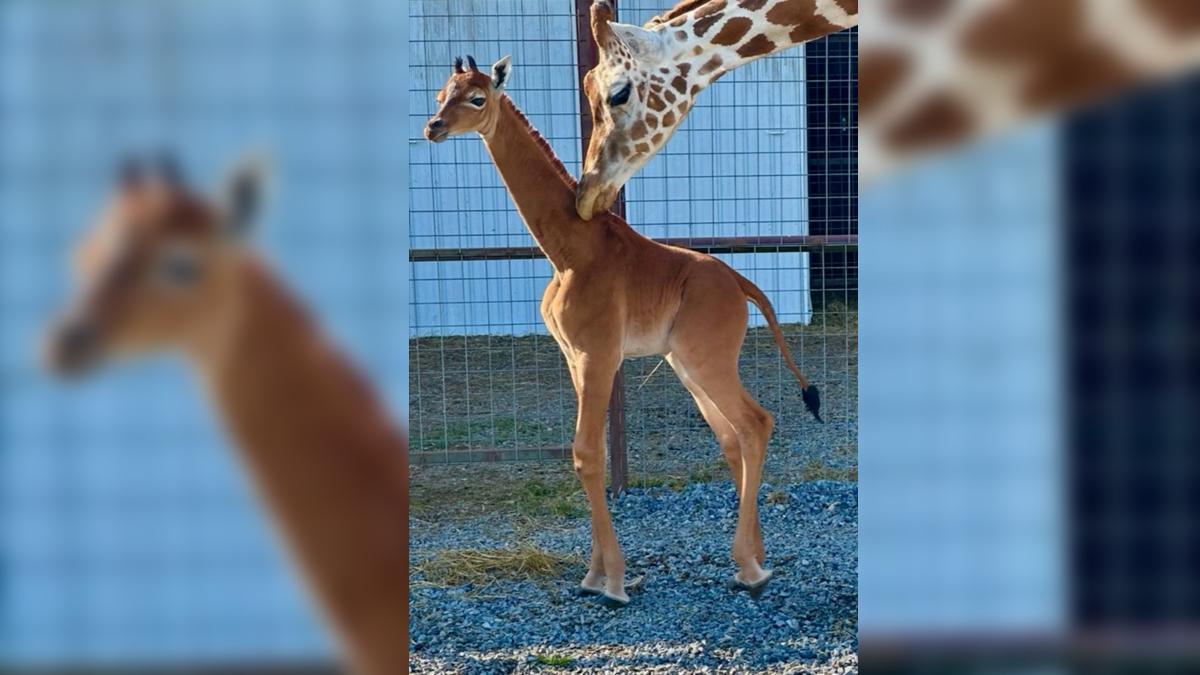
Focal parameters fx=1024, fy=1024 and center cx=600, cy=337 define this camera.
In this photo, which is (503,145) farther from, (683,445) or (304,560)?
(683,445)

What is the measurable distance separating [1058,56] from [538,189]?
1.81 meters

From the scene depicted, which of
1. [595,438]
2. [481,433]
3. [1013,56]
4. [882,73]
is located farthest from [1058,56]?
[481,433]

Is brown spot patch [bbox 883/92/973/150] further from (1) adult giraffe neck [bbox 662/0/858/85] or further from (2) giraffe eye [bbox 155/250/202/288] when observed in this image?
(2) giraffe eye [bbox 155/250/202/288]

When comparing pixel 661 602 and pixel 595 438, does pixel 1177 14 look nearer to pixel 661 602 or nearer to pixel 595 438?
pixel 595 438

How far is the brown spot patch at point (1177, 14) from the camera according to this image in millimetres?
1771

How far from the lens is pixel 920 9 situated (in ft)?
6.15

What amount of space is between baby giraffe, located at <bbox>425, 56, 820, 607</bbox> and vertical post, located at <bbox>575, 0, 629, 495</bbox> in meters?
0.73

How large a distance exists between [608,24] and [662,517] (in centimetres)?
235

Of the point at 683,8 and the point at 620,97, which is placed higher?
the point at 683,8

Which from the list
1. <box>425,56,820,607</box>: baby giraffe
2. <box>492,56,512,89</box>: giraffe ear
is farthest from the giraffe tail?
<box>492,56,512,89</box>: giraffe ear

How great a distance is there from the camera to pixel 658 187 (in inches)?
207

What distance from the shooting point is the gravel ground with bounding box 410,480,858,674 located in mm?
3318

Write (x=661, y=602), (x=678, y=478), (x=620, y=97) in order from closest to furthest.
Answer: (x=620, y=97) < (x=661, y=602) < (x=678, y=478)

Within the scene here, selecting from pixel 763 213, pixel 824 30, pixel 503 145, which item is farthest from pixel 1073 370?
pixel 763 213
